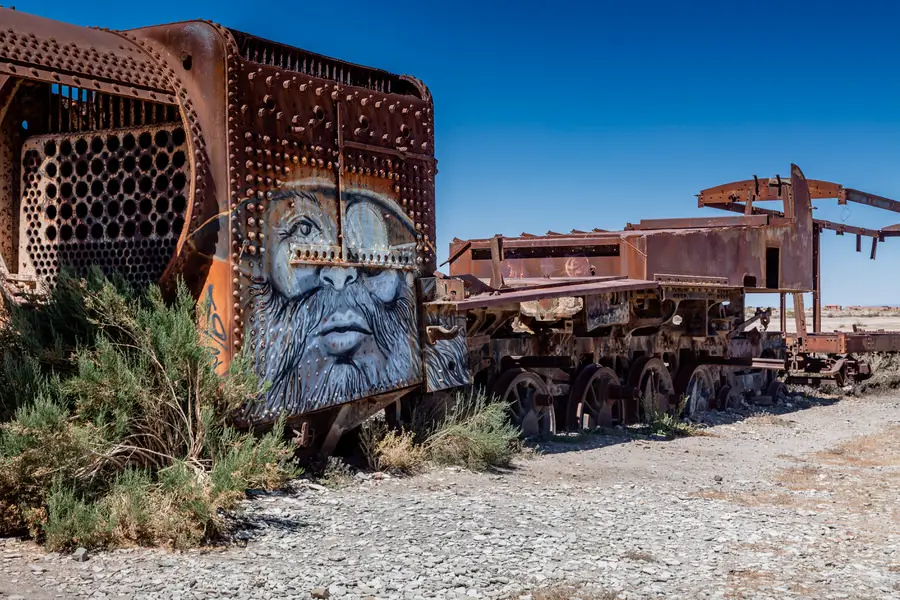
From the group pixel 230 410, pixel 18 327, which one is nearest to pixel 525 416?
pixel 230 410

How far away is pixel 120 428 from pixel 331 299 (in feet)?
8.81

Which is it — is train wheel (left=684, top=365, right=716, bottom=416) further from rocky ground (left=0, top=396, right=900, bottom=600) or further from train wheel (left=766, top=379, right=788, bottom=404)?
rocky ground (left=0, top=396, right=900, bottom=600)

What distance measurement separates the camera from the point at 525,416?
13.2 meters

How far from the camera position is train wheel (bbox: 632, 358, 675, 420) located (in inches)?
613

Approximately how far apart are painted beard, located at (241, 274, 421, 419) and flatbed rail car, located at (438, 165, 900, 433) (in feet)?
2.50

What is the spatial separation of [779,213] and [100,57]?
48.5ft

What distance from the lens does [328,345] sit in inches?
367

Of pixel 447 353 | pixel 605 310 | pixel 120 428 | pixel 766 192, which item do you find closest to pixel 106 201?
pixel 120 428

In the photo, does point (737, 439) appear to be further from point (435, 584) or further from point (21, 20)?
point (21, 20)

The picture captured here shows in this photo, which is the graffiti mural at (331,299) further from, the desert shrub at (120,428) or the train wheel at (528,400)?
the train wheel at (528,400)

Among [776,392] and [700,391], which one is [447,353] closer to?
[700,391]

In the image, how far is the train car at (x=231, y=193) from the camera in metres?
8.38

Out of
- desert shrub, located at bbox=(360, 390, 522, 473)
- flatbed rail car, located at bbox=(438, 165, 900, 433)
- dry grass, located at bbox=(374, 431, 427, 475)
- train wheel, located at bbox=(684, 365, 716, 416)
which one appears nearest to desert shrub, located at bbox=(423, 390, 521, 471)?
desert shrub, located at bbox=(360, 390, 522, 473)

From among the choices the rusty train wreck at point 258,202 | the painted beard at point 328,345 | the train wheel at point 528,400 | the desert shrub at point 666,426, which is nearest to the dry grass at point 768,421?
the desert shrub at point 666,426
